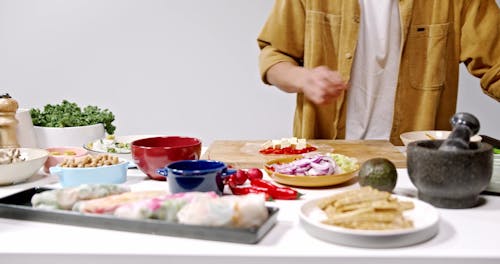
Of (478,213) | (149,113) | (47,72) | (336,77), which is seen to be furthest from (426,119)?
(47,72)

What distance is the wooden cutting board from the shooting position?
1.82 meters

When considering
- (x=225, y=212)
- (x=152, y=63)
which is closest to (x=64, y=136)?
(x=225, y=212)

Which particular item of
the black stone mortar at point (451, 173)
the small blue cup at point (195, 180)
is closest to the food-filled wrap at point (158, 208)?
the small blue cup at point (195, 180)

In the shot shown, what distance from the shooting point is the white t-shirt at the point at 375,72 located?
247 cm

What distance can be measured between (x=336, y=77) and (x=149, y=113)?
229 centimetres

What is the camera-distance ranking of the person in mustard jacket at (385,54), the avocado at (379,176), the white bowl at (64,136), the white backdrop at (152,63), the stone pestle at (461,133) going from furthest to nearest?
the white backdrop at (152,63) → the person in mustard jacket at (385,54) → the white bowl at (64,136) → the avocado at (379,176) → the stone pestle at (461,133)

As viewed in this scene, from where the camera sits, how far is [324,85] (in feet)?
6.20

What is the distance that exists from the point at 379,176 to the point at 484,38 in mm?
1469

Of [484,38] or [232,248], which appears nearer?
[232,248]

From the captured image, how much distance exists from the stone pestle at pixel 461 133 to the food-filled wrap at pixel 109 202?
2.11ft

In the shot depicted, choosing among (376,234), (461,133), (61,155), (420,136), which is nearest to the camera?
(376,234)

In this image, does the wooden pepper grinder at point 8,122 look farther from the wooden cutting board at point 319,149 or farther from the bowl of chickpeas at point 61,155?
the wooden cutting board at point 319,149

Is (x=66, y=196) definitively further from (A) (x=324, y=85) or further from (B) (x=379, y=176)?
(A) (x=324, y=85)

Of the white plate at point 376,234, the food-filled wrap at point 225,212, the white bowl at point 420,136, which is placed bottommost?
the white plate at point 376,234
